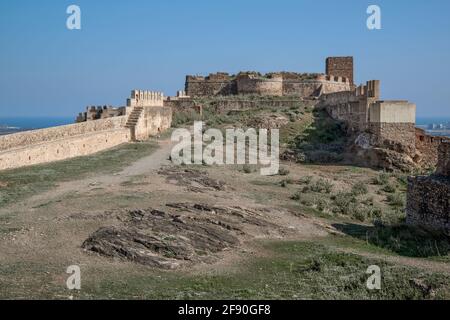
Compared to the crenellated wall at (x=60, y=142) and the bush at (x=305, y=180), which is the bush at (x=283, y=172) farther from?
the crenellated wall at (x=60, y=142)

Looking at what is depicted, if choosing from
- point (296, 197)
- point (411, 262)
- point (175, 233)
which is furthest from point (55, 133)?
point (411, 262)

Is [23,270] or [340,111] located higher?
[340,111]

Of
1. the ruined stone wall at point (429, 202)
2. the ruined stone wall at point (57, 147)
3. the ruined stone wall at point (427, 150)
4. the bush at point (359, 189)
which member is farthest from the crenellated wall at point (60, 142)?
the ruined stone wall at point (427, 150)

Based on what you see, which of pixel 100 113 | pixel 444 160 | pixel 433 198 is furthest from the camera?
pixel 100 113

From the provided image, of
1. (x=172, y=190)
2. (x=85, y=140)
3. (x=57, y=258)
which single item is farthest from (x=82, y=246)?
(x=85, y=140)

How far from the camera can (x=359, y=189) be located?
1806cm

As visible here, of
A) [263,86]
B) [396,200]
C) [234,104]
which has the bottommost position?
[396,200]

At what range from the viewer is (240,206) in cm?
1277

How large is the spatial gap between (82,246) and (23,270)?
1346 mm

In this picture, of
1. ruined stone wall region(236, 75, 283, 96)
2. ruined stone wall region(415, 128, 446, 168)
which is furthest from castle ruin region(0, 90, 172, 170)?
ruined stone wall region(415, 128, 446, 168)

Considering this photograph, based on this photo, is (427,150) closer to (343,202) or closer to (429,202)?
(343,202)

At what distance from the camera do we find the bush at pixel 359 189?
17553mm

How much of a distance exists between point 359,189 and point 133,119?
42.8 ft

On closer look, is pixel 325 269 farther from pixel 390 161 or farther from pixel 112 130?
pixel 112 130
